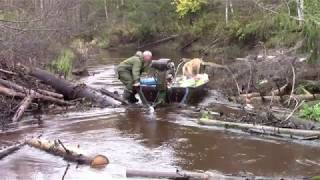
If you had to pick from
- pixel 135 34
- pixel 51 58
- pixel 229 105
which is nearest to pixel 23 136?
pixel 229 105

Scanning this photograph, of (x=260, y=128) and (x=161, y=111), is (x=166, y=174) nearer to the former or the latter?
(x=260, y=128)

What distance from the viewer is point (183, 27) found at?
180 ft

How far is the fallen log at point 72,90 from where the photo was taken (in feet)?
57.6

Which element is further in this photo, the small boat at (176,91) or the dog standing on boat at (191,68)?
the dog standing on boat at (191,68)

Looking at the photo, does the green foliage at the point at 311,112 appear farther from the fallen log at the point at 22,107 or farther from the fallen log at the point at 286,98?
the fallen log at the point at 22,107

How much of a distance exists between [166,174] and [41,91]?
335 inches

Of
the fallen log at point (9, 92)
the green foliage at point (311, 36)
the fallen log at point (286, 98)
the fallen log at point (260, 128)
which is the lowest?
the fallen log at point (260, 128)

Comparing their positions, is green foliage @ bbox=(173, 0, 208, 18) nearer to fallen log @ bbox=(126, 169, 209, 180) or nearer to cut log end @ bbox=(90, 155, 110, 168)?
cut log end @ bbox=(90, 155, 110, 168)

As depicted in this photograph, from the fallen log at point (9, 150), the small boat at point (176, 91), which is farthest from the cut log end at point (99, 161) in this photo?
the small boat at point (176, 91)

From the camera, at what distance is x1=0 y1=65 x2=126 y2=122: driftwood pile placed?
1591 centimetres

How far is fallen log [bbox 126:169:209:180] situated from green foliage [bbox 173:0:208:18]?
4689cm

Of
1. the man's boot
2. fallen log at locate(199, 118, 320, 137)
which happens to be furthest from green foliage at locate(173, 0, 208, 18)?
fallen log at locate(199, 118, 320, 137)

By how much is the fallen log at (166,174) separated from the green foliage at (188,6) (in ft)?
154

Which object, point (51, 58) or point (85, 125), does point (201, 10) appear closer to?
point (51, 58)
